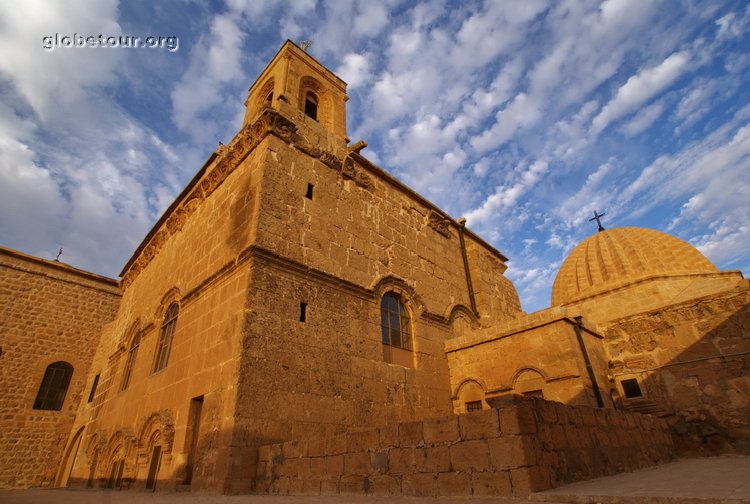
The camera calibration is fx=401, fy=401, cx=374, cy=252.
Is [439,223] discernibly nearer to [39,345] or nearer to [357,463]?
[357,463]

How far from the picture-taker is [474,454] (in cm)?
378

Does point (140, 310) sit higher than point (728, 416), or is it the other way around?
point (140, 310)

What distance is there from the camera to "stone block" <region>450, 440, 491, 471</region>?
371cm

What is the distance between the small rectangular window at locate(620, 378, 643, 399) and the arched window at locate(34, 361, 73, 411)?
61.1 feet

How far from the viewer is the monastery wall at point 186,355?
22.0ft

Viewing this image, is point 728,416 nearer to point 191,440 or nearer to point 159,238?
point 191,440

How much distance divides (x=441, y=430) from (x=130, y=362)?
451 inches

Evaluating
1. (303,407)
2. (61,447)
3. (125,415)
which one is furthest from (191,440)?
(61,447)

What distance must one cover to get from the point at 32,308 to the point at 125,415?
29.1ft

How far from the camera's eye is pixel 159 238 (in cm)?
1327

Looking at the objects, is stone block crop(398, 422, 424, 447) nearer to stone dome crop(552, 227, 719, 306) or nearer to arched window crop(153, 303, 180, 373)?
arched window crop(153, 303, 180, 373)

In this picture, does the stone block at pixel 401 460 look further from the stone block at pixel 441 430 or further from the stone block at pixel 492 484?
the stone block at pixel 492 484

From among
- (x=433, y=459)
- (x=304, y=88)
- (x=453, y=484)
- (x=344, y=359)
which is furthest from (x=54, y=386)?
(x=453, y=484)

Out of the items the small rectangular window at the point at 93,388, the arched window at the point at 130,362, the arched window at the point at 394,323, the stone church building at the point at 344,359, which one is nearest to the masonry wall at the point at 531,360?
the stone church building at the point at 344,359
